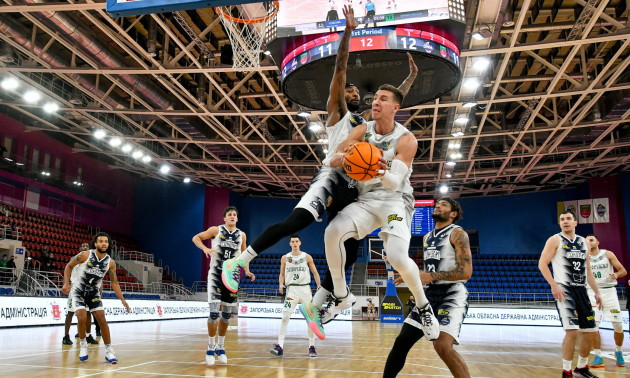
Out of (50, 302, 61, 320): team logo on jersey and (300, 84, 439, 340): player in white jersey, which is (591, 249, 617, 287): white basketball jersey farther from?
(50, 302, 61, 320): team logo on jersey

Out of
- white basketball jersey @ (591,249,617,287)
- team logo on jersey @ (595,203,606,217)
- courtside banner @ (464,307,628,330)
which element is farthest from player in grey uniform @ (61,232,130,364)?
team logo on jersey @ (595,203,606,217)

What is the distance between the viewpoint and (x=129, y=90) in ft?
58.6

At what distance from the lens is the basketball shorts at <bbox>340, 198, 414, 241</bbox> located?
413cm

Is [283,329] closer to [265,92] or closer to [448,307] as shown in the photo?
[448,307]

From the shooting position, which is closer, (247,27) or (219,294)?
(219,294)

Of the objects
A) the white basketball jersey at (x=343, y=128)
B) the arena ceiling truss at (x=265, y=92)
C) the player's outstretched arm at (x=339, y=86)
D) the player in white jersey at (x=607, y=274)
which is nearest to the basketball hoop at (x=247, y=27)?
the arena ceiling truss at (x=265, y=92)

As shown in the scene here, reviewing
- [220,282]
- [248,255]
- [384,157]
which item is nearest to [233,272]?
[248,255]

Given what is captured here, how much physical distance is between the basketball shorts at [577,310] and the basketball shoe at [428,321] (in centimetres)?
308

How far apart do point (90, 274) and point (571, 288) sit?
7.15 m

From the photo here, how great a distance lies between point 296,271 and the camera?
1020 cm

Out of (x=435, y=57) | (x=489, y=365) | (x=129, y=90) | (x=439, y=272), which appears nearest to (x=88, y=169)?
(x=129, y=90)

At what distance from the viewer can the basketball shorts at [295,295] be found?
9.91 m

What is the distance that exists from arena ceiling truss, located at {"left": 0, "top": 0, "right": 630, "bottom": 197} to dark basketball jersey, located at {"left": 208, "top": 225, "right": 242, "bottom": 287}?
7287 millimetres

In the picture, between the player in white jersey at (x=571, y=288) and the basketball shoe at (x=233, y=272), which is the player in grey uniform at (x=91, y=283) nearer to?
the basketball shoe at (x=233, y=272)
